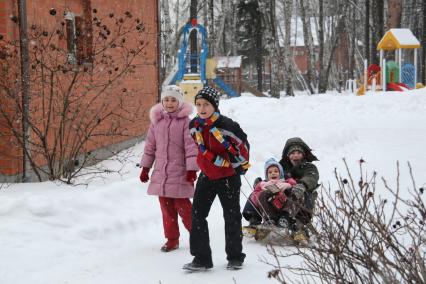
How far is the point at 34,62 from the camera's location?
8.10m

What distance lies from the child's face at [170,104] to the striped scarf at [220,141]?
23.7 inches

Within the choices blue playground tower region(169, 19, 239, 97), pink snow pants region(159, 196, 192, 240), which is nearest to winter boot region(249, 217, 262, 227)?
pink snow pants region(159, 196, 192, 240)

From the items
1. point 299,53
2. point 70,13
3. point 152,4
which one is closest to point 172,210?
point 70,13

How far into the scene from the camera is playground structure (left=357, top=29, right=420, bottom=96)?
899 inches

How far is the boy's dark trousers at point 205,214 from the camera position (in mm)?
4855

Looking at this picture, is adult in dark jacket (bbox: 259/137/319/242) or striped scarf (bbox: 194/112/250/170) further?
adult in dark jacket (bbox: 259/137/319/242)

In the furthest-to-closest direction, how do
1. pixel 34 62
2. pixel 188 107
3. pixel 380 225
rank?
pixel 34 62, pixel 188 107, pixel 380 225

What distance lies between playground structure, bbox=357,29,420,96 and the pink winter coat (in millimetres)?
18362

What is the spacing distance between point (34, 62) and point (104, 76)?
275cm

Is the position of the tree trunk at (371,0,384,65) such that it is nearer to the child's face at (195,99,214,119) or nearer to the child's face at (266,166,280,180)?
the child's face at (266,166,280,180)

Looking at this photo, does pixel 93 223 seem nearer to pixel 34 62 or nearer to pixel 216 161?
pixel 216 161

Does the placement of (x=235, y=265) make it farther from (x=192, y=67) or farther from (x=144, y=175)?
(x=192, y=67)

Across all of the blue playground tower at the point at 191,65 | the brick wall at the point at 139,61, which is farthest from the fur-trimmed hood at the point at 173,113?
the blue playground tower at the point at 191,65

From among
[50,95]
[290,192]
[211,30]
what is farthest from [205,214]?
[211,30]
